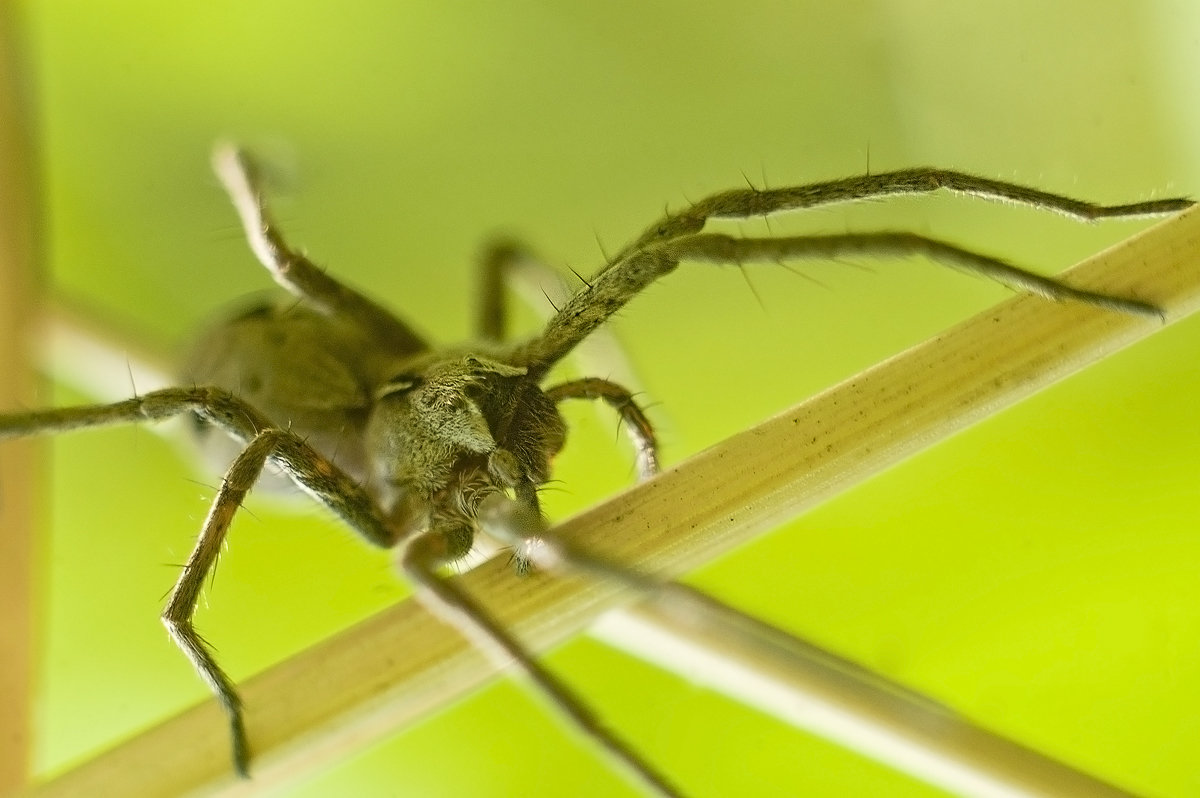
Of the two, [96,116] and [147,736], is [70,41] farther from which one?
[147,736]

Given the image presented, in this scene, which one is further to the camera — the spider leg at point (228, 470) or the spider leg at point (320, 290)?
the spider leg at point (320, 290)

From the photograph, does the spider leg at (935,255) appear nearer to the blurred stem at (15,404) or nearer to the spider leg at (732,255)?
the spider leg at (732,255)

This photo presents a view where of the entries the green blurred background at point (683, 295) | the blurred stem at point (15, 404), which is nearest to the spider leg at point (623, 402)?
the green blurred background at point (683, 295)

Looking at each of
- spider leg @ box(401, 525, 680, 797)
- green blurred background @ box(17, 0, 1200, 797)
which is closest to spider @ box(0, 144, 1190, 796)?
spider leg @ box(401, 525, 680, 797)

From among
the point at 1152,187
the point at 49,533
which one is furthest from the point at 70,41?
the point at 1152,187

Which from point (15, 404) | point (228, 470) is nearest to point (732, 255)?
point (228, 470)

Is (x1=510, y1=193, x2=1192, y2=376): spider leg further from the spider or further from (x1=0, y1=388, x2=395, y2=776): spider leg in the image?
(x1=0, y1=388, x2=395, y2=776): spider leg
